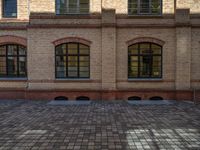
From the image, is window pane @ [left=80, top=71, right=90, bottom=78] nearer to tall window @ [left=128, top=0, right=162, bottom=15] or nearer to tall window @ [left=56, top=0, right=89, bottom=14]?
tall window @ [left=56, top=0, right=89, bottom=14]

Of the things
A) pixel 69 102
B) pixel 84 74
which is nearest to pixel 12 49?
pixel 84 74

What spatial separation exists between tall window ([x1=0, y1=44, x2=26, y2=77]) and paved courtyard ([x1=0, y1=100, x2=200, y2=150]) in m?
3.84

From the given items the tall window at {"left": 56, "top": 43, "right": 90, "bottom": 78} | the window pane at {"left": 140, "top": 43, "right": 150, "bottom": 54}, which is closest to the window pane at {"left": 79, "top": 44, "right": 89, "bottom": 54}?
the tall window at {"left": 56, "top": 43, "right": 90, "bottom": 78}

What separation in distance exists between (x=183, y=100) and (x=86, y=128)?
7966 mm

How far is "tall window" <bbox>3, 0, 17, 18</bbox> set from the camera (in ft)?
44.0

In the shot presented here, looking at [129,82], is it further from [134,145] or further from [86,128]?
[134,145]

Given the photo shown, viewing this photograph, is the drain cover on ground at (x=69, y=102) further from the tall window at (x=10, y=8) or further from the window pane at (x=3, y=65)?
the tall window at (x=10, y=8)

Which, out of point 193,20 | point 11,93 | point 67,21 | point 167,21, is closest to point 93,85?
point 67,21

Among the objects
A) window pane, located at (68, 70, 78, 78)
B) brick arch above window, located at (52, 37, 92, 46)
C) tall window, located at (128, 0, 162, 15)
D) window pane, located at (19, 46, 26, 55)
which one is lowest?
window pane, located at (68, 70, 78, 78)

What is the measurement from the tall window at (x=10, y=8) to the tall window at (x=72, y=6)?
2968 mm

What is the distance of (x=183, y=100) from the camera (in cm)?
1254

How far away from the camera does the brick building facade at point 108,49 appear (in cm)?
1263

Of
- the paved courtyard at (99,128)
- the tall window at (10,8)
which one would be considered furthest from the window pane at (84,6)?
the paved courtyard at (99,128)

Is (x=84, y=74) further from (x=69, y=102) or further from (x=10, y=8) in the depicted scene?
(x=10, y=8)
